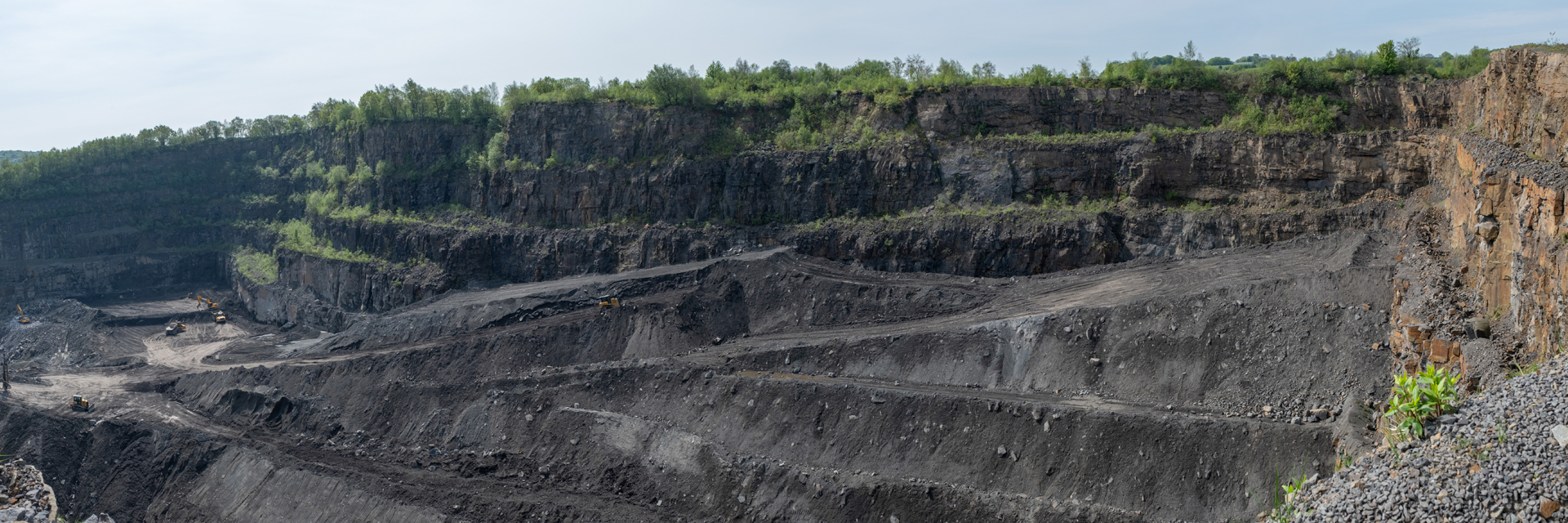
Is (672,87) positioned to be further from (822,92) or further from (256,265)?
(256,265)

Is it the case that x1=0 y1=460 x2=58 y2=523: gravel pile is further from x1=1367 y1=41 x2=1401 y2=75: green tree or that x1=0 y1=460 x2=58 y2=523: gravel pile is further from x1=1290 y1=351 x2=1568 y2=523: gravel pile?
x1=1367 y1=41 x2=1401 y2=75: green tree

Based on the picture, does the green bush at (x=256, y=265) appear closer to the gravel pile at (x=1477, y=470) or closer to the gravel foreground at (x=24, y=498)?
the gravel foreground at (x=24, y=498)

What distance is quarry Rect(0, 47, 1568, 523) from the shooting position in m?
18.6

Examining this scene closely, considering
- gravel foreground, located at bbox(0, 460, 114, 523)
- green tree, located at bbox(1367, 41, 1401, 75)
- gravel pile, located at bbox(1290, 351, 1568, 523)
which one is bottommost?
gravel foreground, located at bbox(0, 460, 114, 523)

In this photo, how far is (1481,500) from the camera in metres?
9.92

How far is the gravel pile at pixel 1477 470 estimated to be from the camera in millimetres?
9719

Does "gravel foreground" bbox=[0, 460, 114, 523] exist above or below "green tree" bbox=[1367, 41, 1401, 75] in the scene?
below

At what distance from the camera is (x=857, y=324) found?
2903 centimetres

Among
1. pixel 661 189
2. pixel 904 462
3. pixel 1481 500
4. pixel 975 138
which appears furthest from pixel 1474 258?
pixel 661 189


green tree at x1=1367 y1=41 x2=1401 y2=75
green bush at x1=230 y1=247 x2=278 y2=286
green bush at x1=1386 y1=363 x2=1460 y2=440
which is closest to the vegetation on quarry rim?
green tree at x1=1367 y1=41 x2=1401 y2=75

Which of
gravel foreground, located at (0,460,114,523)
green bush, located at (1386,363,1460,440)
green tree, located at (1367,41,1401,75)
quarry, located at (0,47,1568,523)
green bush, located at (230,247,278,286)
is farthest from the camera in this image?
green bush, located at (230,247,278,286)

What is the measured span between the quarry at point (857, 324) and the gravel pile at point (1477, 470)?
0.09 metres

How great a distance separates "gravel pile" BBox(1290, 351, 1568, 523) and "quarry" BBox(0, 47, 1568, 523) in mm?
85

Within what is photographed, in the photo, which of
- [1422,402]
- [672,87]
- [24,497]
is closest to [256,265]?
[672,87]
